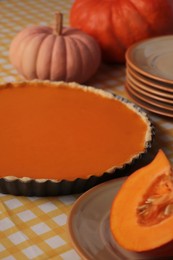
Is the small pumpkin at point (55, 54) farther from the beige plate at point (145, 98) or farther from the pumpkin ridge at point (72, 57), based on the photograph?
the beige plate at point (145, 98)

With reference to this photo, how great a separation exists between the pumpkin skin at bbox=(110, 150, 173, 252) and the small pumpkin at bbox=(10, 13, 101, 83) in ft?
1.92

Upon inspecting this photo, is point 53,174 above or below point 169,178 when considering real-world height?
below

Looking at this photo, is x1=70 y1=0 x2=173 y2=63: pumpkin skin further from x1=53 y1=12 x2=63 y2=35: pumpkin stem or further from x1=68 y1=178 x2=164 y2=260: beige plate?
x1=68 y1=178 x2=164 y2=260: beige plate

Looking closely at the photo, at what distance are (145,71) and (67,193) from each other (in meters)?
0.41

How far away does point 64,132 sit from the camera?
1096mm

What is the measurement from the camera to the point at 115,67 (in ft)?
5.00

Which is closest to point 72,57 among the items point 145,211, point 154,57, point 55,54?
point 55,54

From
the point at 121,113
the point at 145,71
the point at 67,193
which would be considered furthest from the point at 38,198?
the point at 145,71

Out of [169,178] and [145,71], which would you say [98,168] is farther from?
[145,71]

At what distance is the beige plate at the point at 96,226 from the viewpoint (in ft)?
2.51

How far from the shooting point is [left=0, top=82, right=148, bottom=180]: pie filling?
979mm

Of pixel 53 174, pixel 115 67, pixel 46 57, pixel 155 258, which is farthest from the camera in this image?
pixel 115 67

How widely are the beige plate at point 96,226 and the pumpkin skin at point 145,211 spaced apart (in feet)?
0.11

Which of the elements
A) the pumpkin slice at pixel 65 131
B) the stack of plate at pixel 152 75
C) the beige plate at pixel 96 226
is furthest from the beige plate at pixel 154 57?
the beige plate at pixel 96 226
